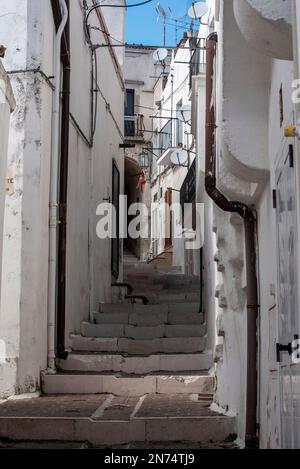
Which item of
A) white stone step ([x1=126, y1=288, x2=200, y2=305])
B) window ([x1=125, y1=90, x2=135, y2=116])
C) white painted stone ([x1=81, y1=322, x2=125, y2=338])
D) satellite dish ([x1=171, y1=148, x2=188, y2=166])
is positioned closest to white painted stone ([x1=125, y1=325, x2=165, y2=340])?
white painted stone ([x1=81, y1=322, x2=125, y2=338])

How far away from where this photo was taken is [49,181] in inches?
337

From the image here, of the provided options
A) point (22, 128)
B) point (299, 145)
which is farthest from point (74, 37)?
point (299, 145)

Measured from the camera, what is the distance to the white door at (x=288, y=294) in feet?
11.9

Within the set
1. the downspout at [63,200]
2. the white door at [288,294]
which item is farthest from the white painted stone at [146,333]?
the white door at [288,294]

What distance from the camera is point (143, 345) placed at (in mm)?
9648

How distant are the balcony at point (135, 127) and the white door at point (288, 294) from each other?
22.8 m

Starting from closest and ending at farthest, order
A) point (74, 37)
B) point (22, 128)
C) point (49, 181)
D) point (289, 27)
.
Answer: point (289, 27), point (22, 128), point (49, 181), point (74, 37)

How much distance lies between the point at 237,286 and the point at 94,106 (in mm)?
5965

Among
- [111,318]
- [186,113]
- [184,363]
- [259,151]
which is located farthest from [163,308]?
[186,113]

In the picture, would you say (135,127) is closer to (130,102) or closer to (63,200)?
(130,102)

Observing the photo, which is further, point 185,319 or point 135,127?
point 135,127

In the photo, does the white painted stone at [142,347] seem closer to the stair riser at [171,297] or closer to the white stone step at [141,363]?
the white stone step at [141,363]

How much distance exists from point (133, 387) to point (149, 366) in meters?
0.70

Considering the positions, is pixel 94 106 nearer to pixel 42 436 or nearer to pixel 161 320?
pixel 161 320
